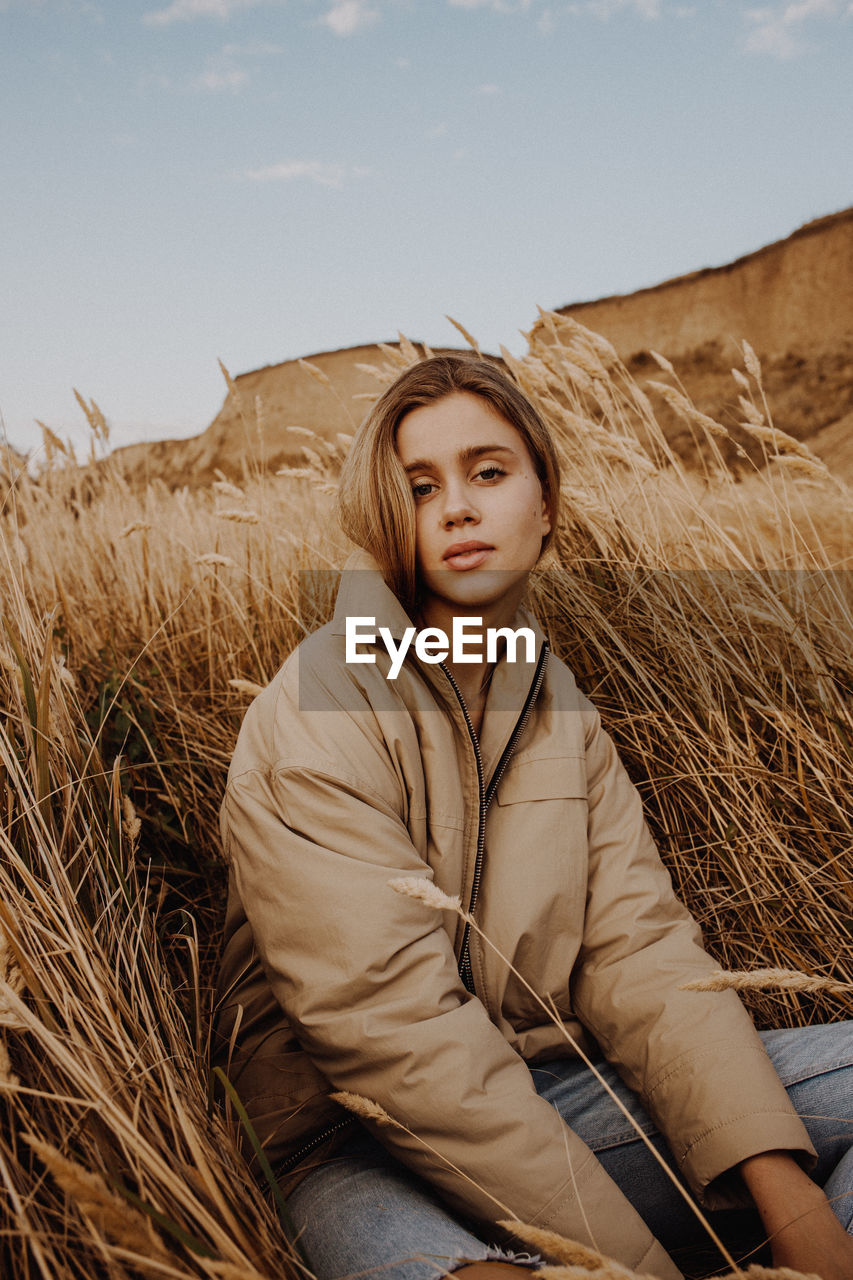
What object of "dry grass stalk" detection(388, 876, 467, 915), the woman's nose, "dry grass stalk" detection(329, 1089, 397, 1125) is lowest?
"dry grass stalk" detection(329, 1089, 397, 1125)

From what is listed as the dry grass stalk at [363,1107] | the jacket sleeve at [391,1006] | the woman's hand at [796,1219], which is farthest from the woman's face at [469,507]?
the woman's hand at [796,1219]

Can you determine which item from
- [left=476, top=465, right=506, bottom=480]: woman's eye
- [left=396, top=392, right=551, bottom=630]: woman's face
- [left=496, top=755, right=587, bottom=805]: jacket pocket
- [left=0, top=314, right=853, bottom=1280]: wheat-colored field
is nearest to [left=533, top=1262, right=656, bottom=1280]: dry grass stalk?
[left=0, top=314, right=853, bottom=1280]: wheat-colored field

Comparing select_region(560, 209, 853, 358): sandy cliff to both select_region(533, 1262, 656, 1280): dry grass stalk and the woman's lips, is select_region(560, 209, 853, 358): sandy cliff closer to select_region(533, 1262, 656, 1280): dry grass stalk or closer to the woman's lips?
the woman's lips

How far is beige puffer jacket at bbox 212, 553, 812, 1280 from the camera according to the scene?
0.97m

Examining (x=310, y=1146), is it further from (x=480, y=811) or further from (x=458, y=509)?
(x=458, y=509)

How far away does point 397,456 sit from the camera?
4.62 feet

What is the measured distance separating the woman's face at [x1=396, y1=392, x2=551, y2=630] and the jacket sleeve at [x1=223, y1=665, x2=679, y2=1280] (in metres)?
0.38

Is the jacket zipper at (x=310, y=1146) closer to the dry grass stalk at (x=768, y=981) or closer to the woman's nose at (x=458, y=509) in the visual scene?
the dry grass stalk at (x=768, y=981)

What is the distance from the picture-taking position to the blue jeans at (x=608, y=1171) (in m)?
0.93

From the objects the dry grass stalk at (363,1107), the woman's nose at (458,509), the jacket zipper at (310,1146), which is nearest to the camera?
the dry grass stalk at (363,1107)

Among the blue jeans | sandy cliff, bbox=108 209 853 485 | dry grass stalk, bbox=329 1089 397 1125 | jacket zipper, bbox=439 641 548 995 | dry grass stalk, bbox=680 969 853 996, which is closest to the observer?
dry grass stalk, bbox=680 969 853 996

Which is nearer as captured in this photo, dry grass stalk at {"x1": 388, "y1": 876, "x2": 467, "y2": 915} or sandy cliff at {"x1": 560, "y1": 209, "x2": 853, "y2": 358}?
dry grass stalk at {"x1": 388, "y1": 876, "x2": 467, "y2": 915}

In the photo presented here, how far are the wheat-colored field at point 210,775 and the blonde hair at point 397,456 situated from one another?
40 cm

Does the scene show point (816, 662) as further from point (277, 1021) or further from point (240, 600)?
point (240, 600)
